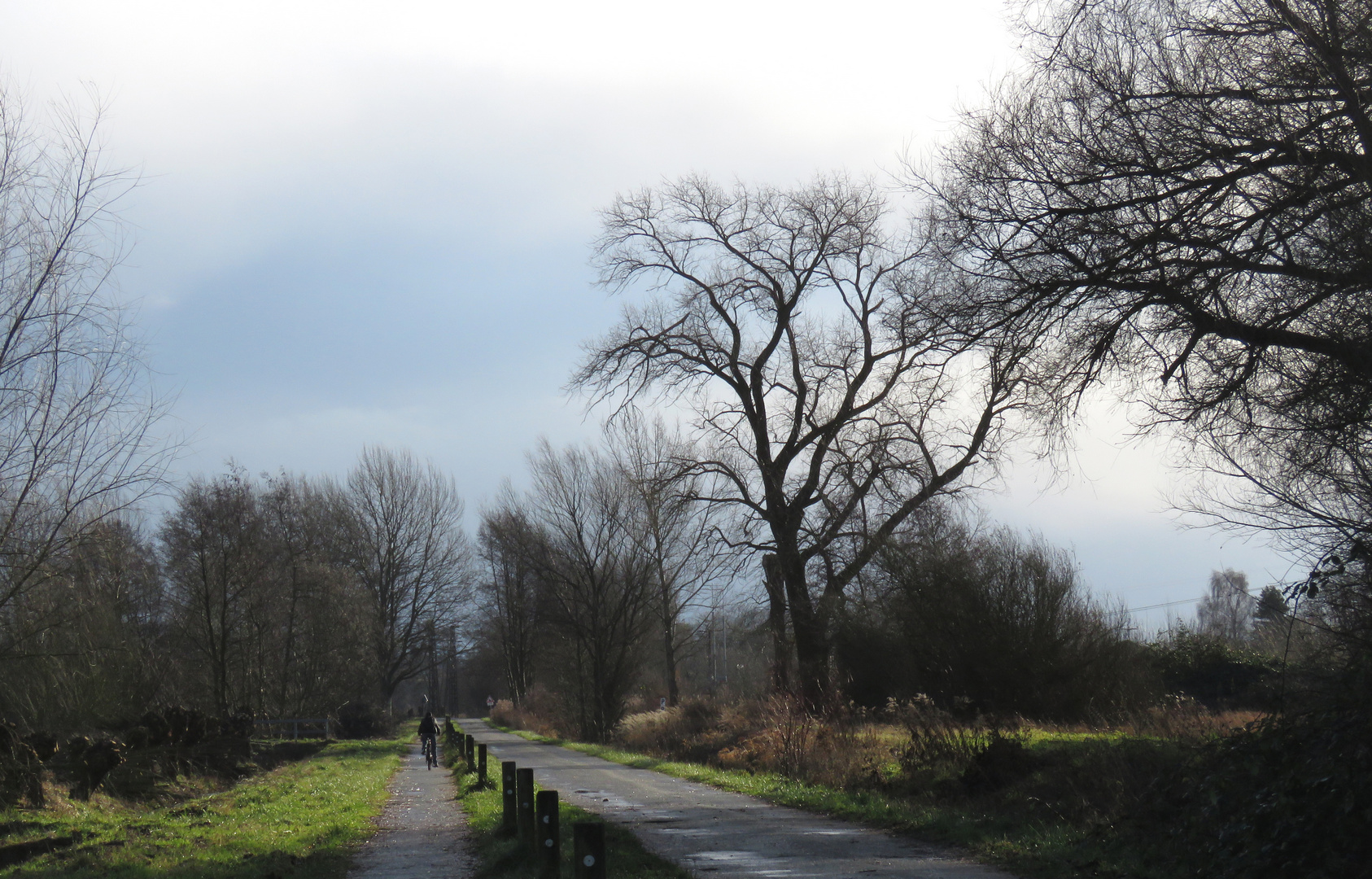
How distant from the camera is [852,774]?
50.4 feet

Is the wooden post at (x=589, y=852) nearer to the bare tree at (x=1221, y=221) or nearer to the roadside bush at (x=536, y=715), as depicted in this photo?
the bare tree at (x=1221, y=221)

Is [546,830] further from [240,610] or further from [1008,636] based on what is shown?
[240,610]

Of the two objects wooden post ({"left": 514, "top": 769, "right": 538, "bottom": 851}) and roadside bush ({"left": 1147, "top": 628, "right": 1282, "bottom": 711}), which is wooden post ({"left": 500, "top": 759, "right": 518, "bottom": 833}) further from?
roadside bush ({"left": 1147, "top": 628, "right": 1282, "bottom": 711})

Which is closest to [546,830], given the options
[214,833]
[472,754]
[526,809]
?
[526,809]

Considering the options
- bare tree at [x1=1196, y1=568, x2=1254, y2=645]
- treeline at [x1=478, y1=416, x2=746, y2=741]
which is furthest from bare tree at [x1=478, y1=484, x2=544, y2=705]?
bare tree at [x1=1196, y1=568, x2=1254, y2=645]

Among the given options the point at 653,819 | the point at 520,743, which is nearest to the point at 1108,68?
the point at 653,819

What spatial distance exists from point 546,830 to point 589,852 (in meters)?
2.26

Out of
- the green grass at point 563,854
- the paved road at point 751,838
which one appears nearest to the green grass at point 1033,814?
the paved road at point 751,838

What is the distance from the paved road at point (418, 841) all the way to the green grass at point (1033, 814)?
4.83 m

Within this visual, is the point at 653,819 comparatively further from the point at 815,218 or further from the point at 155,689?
the point at 155,689

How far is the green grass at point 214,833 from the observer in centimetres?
1012

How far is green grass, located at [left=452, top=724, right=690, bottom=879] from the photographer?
8.85 m

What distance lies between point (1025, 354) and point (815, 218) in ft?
50.9

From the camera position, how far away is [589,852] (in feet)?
20.2
